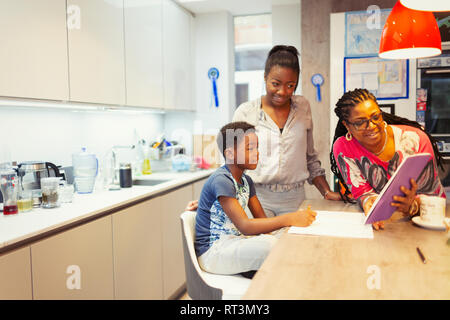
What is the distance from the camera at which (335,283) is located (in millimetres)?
891

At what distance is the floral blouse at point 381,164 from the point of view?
5.30 feet

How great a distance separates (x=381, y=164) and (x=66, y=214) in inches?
54.9

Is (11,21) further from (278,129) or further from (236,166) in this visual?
(278,129)

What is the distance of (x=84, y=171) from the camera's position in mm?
2355

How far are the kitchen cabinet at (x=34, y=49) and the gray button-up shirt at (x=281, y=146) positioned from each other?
0.94 metres

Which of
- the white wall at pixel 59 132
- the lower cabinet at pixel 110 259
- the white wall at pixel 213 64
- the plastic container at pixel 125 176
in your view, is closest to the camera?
the lower cabinet at pixel 110 259

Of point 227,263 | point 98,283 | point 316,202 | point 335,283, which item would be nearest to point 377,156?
point 316,202

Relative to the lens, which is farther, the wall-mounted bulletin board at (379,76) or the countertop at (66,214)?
the wall-mounted bulletin board at (379,76)

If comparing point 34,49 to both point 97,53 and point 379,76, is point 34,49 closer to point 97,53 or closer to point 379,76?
point 97,53

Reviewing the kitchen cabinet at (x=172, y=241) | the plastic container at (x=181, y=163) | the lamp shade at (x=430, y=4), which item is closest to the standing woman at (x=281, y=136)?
the lamp shade at (x=430, y=4)

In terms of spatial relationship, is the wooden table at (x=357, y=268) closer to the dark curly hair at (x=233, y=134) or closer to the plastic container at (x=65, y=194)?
the dark curly hair at (x=233, y=134)

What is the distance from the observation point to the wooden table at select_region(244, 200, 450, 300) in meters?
0.84

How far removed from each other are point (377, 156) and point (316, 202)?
0.38 m

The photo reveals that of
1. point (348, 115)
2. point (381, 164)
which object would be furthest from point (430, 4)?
point (381, 164)
